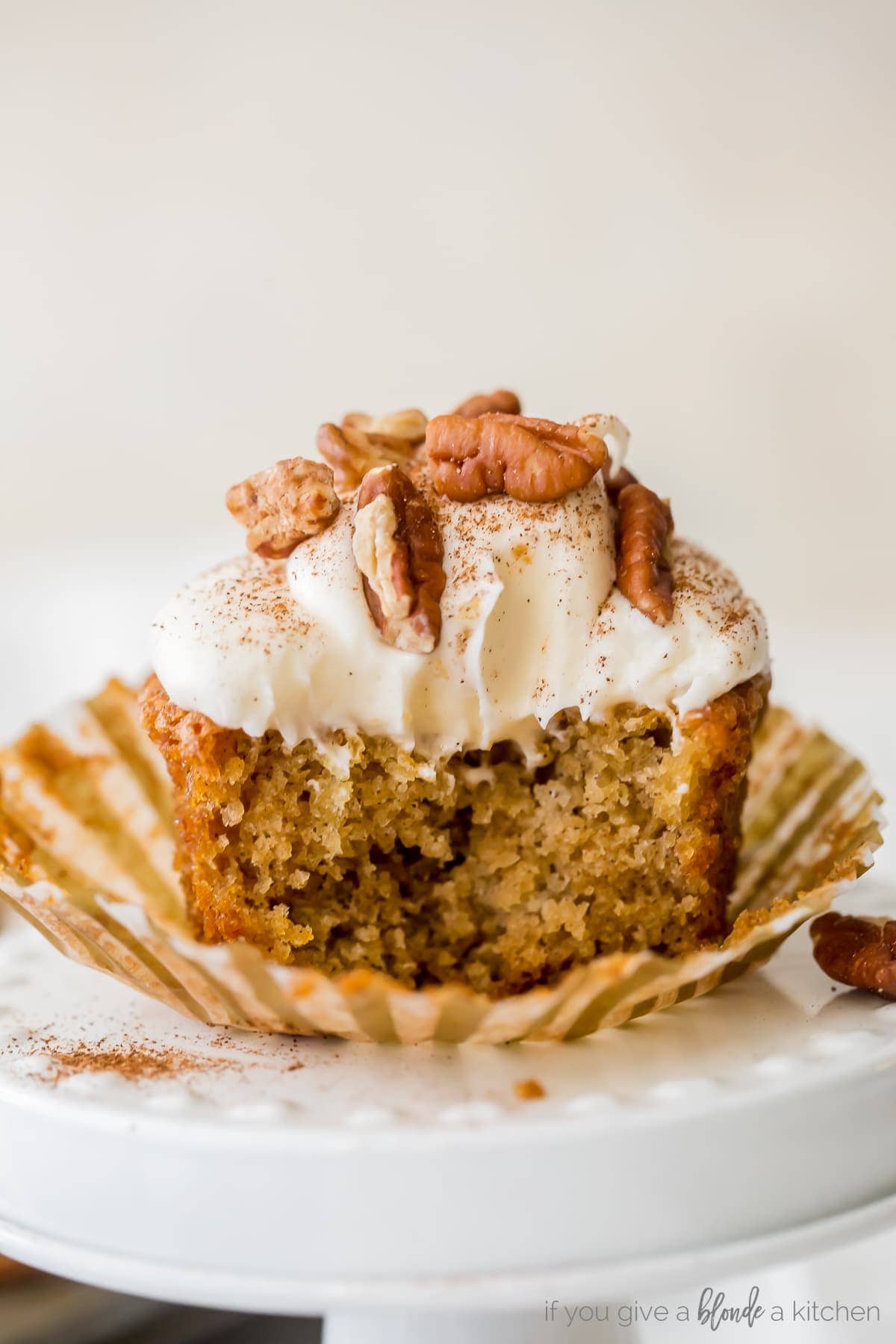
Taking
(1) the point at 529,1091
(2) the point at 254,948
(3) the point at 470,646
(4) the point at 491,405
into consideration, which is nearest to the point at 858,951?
(1) the point at 529,1091

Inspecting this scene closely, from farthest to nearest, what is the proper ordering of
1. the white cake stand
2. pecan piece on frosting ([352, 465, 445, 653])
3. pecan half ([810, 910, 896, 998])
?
pecan piece on frosting ([352, 465, 445, 653]) → pecan half ([810, 910, 896, 998]) → the white cake stand

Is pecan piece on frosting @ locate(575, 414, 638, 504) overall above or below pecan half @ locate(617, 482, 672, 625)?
above

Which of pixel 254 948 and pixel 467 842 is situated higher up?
pixel 254 948

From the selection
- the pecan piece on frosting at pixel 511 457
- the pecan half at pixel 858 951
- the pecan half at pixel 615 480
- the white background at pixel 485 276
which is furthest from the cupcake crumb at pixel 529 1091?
the white background at pixel 485 276

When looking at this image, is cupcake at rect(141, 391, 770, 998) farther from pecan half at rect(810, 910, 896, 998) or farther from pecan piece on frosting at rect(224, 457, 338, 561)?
pecan half at rect(810, 910, 896, 998)

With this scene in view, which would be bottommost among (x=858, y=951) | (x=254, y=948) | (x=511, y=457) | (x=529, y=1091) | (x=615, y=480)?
(x=858, y=951)

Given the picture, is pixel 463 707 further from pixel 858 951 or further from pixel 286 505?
pixel 858 951

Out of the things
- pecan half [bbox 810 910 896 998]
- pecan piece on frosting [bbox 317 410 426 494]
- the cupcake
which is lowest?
pecan half [bbox 810 910 896 998]

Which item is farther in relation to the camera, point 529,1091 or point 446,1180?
point 529,1091

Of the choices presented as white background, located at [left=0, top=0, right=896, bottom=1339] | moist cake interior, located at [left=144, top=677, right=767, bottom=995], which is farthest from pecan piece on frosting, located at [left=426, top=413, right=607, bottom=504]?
white background, located at [left=0, top=0, right=896, bottom=1339]
